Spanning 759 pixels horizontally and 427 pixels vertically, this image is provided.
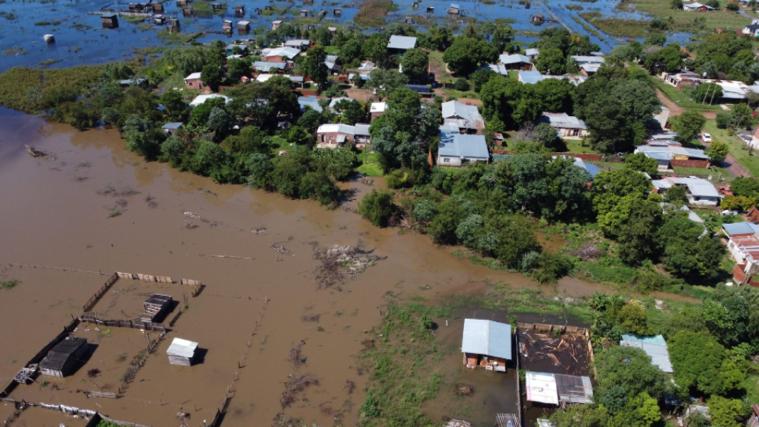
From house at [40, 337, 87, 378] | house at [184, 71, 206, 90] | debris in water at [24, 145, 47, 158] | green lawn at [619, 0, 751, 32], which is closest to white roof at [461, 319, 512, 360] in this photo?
house at [40, 337, 87, 378]

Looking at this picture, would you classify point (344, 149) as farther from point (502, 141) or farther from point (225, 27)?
point (225, 27)

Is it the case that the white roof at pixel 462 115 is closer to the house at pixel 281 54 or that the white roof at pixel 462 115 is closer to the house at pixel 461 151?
the house at pixel 461 151

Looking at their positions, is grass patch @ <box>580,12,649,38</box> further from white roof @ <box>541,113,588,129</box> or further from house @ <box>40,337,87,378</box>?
house @ <box>40,337,87,378</box>

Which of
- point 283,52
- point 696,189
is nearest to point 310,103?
point 283,52

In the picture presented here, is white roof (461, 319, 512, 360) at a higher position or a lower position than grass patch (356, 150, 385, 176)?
lower

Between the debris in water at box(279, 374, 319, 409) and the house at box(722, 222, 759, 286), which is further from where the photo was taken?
the house at box(722, 222, 759, 286)

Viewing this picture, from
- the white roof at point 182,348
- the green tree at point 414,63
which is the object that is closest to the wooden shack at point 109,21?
the green tree at point 414,63
